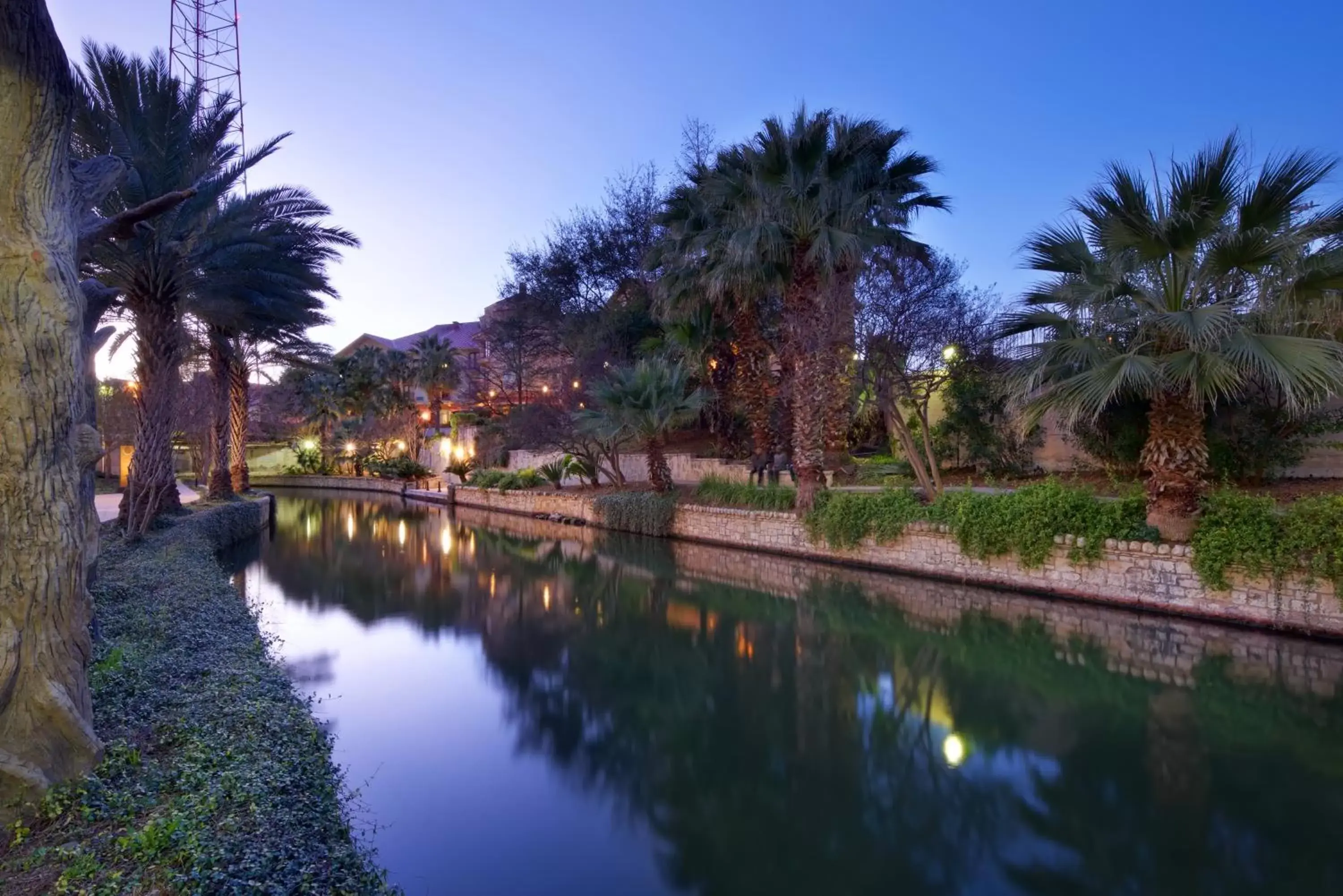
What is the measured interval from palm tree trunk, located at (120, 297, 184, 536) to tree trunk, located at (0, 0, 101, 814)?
414 inches

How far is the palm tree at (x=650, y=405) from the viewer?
2008 cm

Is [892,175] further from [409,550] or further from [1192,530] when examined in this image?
[409,550]

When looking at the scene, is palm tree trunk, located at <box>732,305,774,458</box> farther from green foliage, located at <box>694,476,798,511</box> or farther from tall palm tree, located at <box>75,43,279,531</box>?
tall palm tree, located at <box>75,43,279,531</box>

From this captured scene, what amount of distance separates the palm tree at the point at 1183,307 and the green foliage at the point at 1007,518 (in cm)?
55

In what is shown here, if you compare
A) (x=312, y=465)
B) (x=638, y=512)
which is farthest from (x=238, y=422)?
(x=312, y=465)

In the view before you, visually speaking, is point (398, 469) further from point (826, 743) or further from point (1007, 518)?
point (826, 743)

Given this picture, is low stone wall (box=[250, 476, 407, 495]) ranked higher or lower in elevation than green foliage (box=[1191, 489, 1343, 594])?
lower

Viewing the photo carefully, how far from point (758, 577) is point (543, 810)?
9.37 metres

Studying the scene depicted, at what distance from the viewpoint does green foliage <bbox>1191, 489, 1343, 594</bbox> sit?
29.5 ft

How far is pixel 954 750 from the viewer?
6.54 meters

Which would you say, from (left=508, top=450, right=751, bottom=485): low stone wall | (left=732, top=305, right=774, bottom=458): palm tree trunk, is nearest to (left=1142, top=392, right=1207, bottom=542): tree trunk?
(left=732, top=305, right=774, bottom=458): palm tree trunk

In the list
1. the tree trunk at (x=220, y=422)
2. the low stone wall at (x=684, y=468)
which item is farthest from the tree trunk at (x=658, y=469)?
the tree trunk at (x=220, y=422)

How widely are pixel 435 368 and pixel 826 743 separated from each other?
37699mm

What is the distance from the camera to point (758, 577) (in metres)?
14.6
